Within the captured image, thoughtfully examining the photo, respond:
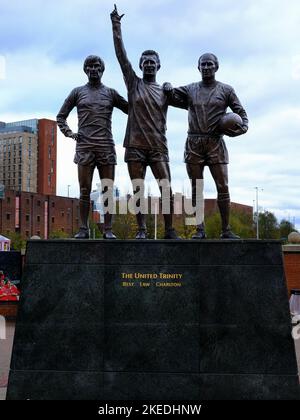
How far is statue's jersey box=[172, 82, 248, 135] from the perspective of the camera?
8.24m

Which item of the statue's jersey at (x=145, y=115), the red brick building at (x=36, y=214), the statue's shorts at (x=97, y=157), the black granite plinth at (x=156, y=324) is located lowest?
the black granite plinth at (x=156, y=324)

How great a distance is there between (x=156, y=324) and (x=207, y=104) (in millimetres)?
3044

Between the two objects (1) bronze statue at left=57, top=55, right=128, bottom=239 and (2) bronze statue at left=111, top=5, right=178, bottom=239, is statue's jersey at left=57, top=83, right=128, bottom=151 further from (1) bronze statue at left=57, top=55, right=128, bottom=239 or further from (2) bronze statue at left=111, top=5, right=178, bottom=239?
(2) bronze statue at left=111, top=5, right=178, bottom=239

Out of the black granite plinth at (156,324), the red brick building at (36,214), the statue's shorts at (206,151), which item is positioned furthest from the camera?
the red brick building at (36,214)

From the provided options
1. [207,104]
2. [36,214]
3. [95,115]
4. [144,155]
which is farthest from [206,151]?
[36,214]

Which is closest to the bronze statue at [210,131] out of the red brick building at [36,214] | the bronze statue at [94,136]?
the bronze statue at [94,136]

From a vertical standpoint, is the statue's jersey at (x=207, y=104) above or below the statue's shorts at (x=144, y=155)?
above

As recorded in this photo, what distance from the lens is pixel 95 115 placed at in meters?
8.42

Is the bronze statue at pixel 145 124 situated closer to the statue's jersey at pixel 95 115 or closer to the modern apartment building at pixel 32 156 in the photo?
the statue's jersey at pixel 95 115

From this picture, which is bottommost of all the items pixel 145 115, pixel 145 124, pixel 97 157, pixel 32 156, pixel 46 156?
pixel 97 157

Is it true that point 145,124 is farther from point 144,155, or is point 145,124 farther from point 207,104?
point 207,104

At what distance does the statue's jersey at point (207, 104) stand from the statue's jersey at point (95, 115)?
91cm

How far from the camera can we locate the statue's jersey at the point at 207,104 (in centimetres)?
824
